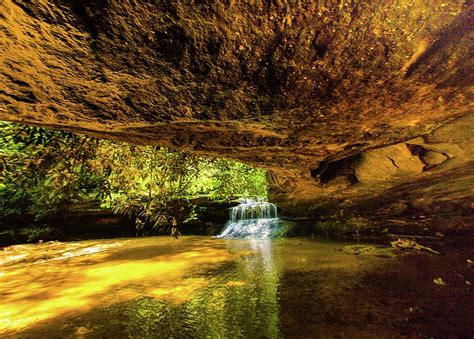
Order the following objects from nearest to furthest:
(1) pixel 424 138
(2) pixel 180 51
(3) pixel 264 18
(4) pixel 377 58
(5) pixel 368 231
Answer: (3) pixel 264 18 < (2) pixel 180 51 < (4) pixel 377 58 < (1) pixel 424 138 < (5) pixel 368 231

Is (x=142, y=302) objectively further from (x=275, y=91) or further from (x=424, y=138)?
(x=424, y=138)

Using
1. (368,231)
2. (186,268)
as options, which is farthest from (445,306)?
(368,231)

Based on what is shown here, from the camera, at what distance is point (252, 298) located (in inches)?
132

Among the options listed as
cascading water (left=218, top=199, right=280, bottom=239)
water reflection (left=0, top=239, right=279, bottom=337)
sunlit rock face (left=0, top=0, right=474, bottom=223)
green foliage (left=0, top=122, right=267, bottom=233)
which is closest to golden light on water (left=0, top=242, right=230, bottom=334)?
water reflection (left=0, top=239, right=279, bottom=337)

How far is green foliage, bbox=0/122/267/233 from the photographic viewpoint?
3.73 meters

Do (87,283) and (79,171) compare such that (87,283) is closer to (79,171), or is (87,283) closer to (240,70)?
(79,171)

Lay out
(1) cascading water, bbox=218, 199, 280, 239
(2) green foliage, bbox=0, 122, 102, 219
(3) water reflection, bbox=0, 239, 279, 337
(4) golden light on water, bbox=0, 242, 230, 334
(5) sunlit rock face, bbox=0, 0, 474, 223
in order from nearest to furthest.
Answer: (5) sunlit rock face, bbox=0, 0, 474, 223
(3) water reflection, bbox=0, 239, 279, 337
(4) golden light on water, bbox=0, 242, 230, 334
(2) green foliage, bbox=0, 122, 102, 219
(1) cascading water, bbox=218, 199, 280, 239

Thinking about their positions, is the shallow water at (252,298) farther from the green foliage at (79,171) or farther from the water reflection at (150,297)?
the green foliage at (79,171)

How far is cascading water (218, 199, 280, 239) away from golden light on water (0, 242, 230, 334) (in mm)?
3961

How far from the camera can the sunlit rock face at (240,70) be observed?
4.50 ft

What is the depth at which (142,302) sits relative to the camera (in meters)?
3.45

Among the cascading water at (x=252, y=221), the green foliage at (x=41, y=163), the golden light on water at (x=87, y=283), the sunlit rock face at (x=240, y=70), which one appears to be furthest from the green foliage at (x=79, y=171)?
the cascading water at (x=252, y=221)

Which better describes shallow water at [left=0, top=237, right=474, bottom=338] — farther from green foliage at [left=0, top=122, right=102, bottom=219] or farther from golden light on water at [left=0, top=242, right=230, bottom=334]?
green foliage at [left=0, top=122, right=102, bottom=219]

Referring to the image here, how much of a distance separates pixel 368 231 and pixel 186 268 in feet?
17.1
